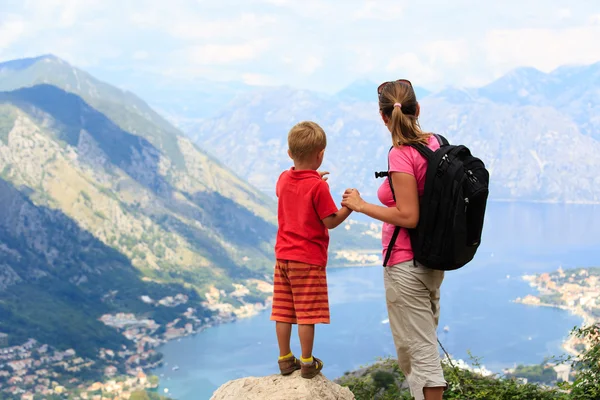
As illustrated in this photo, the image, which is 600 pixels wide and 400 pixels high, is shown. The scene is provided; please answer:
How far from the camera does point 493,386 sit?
16.8 feet

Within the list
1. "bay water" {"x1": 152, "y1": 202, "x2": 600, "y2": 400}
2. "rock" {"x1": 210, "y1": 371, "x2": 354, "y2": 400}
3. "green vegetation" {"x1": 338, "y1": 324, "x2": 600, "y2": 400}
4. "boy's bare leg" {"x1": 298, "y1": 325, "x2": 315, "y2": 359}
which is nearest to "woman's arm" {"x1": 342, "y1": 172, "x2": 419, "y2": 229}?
"boy's bare leg" {"x1": 298, "y1": 325, "x2": 315, "y2": 359}

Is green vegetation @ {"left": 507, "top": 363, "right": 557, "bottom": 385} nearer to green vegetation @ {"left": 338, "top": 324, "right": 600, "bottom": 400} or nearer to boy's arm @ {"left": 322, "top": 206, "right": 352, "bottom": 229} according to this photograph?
green vegetation @ {"left": 338, "top": 324, "right": 600, "bottom": 400}

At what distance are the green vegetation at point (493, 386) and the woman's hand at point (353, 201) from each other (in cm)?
247

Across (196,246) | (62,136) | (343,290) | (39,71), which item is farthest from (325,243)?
(39,71)

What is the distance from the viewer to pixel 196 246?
4409 inches

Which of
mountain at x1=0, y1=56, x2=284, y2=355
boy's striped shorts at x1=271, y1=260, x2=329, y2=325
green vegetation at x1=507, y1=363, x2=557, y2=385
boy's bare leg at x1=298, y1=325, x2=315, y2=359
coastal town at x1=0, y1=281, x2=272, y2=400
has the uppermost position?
mountain at x1=0, y1=56, x2=284, y2=355

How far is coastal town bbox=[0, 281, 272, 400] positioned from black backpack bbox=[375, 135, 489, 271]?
52380mm

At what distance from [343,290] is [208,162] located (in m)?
60.0

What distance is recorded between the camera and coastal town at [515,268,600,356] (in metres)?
73.6

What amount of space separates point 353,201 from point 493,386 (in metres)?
2.85

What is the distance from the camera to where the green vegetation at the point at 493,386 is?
187 inches

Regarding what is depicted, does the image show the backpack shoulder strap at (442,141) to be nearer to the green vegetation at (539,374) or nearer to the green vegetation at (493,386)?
the green vegetation at (493,386)

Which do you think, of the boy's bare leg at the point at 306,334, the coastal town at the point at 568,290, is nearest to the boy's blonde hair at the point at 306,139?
the boy's bare leg at the point at 306,334

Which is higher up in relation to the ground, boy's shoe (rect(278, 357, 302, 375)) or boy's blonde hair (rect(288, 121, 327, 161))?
boy's blonde hair (rect(288, 121, 327, 161))
